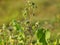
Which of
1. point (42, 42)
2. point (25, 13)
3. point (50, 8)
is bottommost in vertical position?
point (42, 42)

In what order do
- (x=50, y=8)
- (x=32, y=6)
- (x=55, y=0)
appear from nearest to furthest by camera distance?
(x=32, y=6) → (x=50, y=8) → (x=55, y=0)

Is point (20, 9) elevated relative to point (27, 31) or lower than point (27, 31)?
elevated

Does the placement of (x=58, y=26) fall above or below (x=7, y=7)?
below

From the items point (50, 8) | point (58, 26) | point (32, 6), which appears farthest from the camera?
point (50, 8)

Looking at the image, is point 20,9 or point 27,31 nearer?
point 27,31

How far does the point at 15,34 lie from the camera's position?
161 inches

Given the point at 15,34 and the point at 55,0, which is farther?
the point at 55,0

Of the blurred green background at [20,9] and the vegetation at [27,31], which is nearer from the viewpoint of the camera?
the vegetation at [27,31]

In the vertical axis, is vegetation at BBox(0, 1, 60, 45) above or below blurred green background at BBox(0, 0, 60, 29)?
below

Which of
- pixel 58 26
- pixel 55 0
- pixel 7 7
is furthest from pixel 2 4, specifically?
pixel 58 26

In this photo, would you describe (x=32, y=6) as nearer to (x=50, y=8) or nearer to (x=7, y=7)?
(x=50, y=8)

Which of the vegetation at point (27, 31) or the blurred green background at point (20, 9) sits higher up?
the blurred green background at point (20, 9)

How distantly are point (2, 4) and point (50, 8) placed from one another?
247 centimetres

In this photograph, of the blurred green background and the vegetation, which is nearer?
the vegetation
